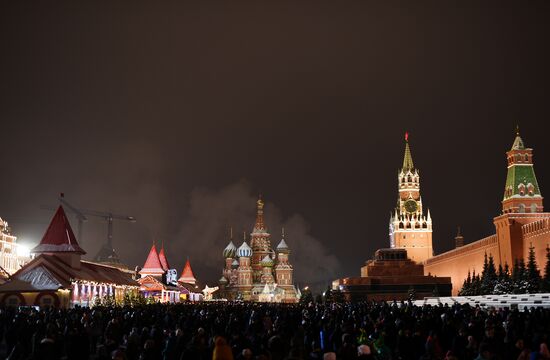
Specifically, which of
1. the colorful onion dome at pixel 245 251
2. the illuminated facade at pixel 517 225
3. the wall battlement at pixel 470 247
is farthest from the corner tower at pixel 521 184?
the colorful onion dome at pixel 245 251

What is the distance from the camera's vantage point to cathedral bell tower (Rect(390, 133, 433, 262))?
375 ft

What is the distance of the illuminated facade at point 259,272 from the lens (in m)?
101

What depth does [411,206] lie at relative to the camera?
4611 inches

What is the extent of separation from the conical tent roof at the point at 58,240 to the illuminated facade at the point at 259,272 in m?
58.1

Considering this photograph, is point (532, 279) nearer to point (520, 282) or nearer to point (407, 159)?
point (520, 282)

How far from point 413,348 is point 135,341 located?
14.8ft

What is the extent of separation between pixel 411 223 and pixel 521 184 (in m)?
54.7

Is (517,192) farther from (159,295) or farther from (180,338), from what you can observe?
(180,338)

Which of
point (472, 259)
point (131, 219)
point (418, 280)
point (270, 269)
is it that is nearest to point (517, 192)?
point (472, 259)

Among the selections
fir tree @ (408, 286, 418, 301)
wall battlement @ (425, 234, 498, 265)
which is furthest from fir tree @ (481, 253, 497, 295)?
fir tree @ (408, 286, 418, 301)

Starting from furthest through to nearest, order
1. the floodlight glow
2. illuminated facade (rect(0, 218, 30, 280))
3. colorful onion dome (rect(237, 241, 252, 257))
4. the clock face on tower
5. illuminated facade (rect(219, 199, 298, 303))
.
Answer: the clock face on tower → colorful onion dome (rect(237, 241, 252, 257)) → illuminated facade (rect(219, 199, 298, 303)) → the floodlight glow → illuminated facade (rect(0, 218, 30, 280))

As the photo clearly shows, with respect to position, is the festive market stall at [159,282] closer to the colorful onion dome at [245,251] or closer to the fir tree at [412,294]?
the fir tree at [412,294]

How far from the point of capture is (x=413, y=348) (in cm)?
1097

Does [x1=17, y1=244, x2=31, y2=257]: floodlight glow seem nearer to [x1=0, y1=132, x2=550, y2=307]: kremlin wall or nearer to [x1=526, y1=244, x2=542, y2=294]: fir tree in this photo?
[x1=0, y1=132, x2=550, y2=307]: kremlin wall
